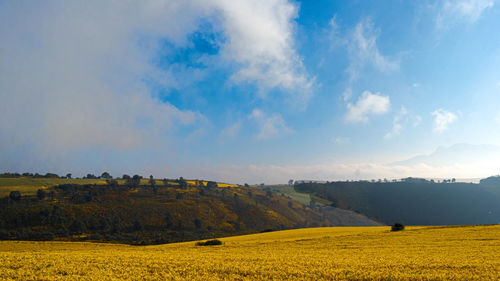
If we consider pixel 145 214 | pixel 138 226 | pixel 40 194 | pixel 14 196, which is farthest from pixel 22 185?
pixel 138 226

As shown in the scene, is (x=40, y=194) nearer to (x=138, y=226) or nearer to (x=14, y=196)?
(x=14, y=196)

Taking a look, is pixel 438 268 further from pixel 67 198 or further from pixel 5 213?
pixel 67 198

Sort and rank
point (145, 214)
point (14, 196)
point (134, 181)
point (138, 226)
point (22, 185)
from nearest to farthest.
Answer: point (14, 196) < point (138, 226) < point (145, 214) < point (22, 185) < point (134, 181)

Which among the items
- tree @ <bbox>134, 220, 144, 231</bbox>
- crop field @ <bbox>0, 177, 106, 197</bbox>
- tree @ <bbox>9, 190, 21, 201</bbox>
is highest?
crop field @ <bbox>0, 177, 106, 197</bbox>

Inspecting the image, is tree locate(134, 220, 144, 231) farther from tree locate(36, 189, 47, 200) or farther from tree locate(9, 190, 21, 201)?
tree locate(9, 190, 21, 201)

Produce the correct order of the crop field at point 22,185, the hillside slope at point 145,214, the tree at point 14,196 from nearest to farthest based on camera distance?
the hillside slope at point 145,214, the tree at point 14,196, the crop field at point 22,185

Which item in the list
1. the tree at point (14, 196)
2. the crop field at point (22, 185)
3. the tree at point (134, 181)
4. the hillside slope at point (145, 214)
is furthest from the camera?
the tree at point (134, 181)

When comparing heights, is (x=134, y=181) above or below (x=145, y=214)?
above

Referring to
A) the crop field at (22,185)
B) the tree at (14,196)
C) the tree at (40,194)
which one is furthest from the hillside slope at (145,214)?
the crop field at (22,185)

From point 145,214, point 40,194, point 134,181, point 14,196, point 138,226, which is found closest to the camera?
point 14,196

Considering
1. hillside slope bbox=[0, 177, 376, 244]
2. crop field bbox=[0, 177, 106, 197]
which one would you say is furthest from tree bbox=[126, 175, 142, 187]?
crop field bbox=[0, 177, 106, 197]

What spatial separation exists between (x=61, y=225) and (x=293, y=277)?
129801 millimetres

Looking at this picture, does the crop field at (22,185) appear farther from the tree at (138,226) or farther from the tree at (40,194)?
the tree at (138,226)

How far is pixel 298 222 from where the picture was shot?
174000 millimetres
